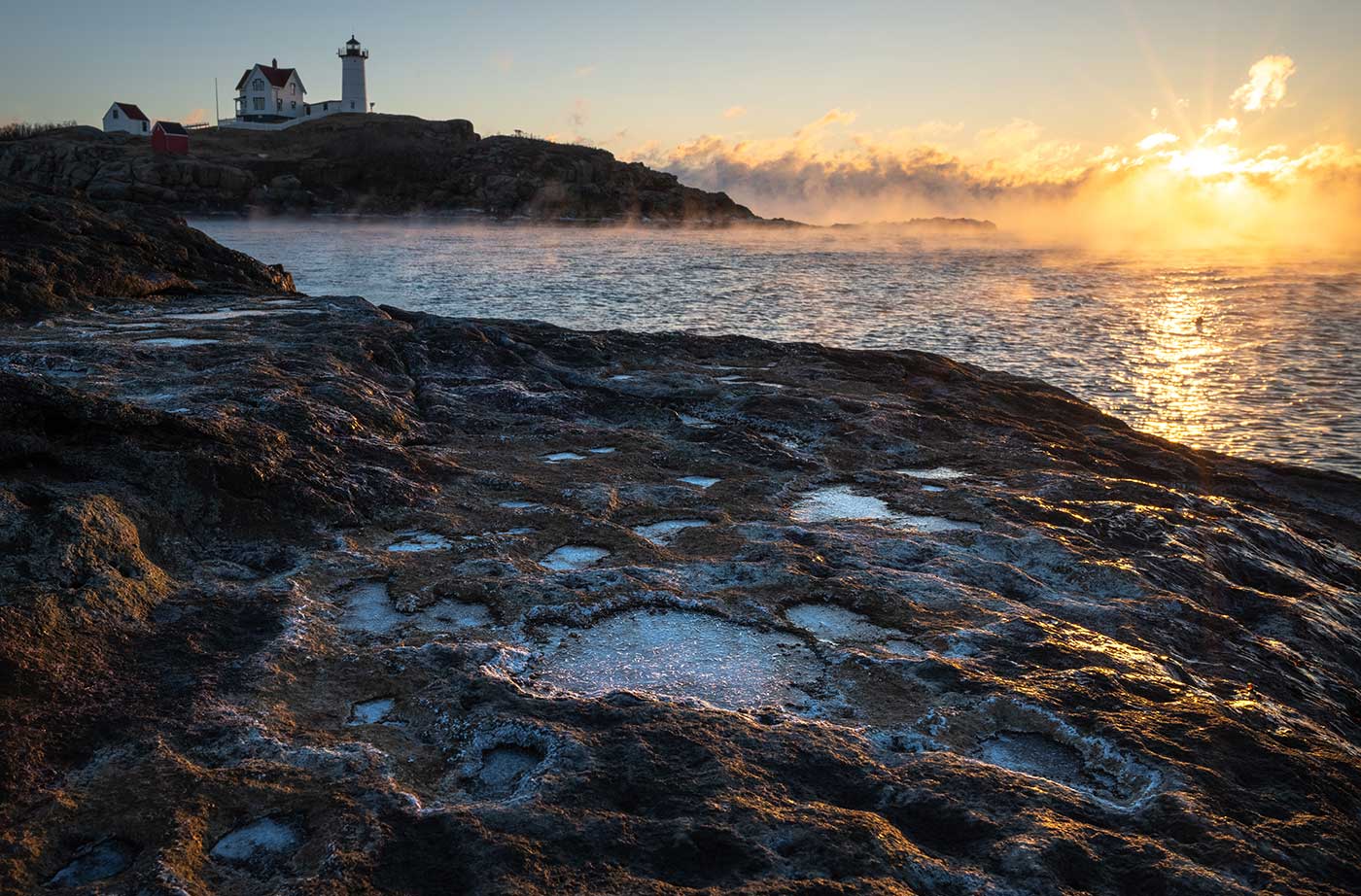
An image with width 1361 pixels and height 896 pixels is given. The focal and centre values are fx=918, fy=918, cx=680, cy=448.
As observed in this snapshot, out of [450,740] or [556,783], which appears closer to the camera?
[556,783]

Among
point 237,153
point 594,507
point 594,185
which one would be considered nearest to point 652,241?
point 594,185

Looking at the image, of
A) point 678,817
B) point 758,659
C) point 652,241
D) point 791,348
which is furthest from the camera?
point 652,241

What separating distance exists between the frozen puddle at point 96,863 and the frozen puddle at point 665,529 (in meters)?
3.11

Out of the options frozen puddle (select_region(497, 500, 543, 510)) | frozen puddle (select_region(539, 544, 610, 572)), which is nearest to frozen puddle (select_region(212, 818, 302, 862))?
frozen puddle (select_region(539, 544, 610, 572))

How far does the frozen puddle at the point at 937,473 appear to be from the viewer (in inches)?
276

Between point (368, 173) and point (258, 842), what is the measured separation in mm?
95229

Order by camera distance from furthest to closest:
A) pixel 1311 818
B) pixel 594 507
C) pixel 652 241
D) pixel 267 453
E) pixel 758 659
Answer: pixel 652 241, pixel 594 507, pixel 267 453, pixel 758 659, pixel 1311 818

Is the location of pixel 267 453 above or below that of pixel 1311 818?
above

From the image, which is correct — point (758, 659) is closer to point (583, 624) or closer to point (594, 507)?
point (583, 624)

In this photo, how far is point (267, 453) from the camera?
5.36 metres

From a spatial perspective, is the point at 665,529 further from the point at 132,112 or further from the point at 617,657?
the point at 132,112

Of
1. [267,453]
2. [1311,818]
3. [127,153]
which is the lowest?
[1311,818]

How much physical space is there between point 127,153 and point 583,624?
92.6 meters

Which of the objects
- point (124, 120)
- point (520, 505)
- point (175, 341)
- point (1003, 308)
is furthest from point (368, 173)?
point (520, 505)
